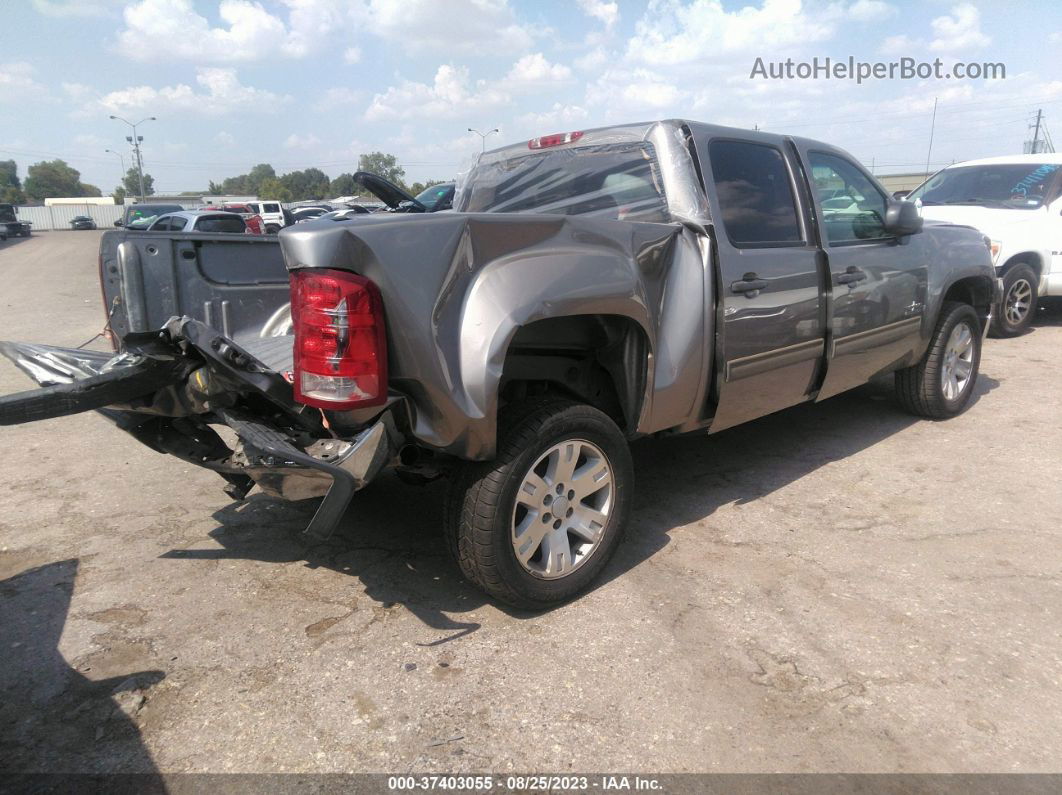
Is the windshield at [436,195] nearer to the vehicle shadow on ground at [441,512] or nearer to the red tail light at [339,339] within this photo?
the vehicle shadow on ground at [441,512]

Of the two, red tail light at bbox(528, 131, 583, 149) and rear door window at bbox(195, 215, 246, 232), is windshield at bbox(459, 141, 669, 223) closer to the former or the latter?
red tail light at bbox(528, 131, 583, 149)

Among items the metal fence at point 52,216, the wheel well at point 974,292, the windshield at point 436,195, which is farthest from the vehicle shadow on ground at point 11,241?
the wheel well at point 974,292

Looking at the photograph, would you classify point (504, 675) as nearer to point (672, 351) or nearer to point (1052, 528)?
point (672, 351)

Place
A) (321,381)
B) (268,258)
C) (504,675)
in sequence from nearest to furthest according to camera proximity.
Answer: (321,381) → (504,675) → (268,258)

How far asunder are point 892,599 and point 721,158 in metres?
2.17

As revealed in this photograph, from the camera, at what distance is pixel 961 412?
5.78 m

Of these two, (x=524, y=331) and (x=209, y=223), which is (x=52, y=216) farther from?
(x=524, y=331)

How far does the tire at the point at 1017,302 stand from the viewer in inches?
333

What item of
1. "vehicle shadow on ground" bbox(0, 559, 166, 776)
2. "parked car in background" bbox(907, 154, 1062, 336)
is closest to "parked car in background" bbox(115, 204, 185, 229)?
"parked car in background" bbox(907, 154, 1062, 336)

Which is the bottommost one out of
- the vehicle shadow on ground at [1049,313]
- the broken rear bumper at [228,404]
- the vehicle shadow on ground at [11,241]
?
the vehicle shadow on ground at [1049,313]

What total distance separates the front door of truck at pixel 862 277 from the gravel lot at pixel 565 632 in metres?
0.69

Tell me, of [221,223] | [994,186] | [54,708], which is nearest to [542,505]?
[54,708]

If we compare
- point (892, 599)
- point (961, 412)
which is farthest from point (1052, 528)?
point (961, 412)

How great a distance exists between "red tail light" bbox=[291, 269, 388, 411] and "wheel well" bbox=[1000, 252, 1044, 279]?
825cm
